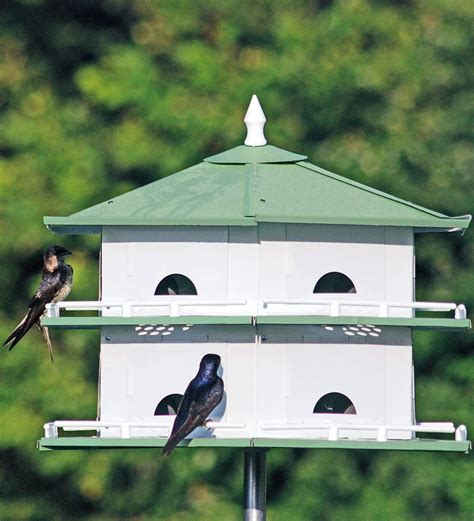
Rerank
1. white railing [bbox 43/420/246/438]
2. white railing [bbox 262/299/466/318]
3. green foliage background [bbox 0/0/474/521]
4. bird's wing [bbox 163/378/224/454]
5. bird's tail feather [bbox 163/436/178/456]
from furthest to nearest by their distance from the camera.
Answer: green foliage background [bbox 0/0/474/521], white railing [bbox 262/299/466/318], white railing [bbox 43/420/246/438], bird's wing [bbox 163/378/224/454], bird's tail feather [bbox 163/436/178/456]

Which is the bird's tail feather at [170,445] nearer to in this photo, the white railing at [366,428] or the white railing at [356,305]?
the white railing at [366,428]

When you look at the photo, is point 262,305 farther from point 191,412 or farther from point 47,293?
point 47,293

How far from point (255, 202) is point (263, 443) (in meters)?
1.05

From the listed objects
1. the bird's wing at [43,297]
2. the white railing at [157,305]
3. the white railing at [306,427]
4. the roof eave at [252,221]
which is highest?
the roof eave at [252,221]

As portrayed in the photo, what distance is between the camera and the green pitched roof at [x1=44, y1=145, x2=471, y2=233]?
11.1 metres

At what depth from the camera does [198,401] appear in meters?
10.8

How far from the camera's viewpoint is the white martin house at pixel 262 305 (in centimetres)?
1109

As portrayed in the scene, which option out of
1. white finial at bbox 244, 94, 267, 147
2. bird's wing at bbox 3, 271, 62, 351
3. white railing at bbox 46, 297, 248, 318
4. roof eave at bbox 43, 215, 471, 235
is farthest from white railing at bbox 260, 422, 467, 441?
bird's wing at bbox 3, 271, 62, 351

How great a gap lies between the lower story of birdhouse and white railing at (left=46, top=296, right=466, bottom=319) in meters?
0.07

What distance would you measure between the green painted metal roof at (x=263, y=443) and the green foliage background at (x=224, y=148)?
543 cm

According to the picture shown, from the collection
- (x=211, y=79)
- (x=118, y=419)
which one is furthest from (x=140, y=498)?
(x=118, y=419)

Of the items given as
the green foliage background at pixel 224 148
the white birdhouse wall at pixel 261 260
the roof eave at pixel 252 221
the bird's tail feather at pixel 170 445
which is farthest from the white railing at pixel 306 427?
the green foliage background at pixel 224 148

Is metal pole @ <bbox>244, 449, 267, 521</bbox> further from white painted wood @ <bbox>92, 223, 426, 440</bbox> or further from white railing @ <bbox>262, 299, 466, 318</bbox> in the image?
white railing @ <bbox>262, 299, 466, 318</bbox>

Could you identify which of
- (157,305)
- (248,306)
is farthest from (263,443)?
(157,305)
